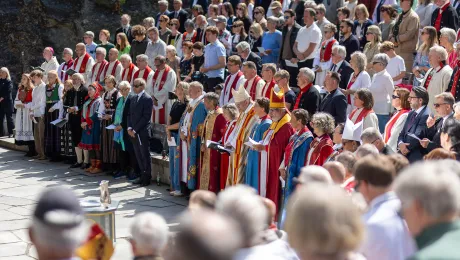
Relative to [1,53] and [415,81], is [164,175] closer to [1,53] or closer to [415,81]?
[415,81]

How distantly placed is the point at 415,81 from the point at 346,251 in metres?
9.29

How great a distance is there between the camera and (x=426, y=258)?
3.44 meters

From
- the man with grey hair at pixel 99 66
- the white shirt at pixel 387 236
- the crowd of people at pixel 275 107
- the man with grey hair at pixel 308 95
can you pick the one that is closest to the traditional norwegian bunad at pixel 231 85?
the crowd of people at pixel 275 107

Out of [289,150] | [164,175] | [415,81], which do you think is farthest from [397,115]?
[164,175]

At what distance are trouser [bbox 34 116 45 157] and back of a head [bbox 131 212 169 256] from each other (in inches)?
474

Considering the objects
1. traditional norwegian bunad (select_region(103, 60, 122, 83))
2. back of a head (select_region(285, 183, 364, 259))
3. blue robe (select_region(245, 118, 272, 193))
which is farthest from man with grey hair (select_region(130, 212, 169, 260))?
traditional norwegian bunad (select_region(103, 60, 122, 83))

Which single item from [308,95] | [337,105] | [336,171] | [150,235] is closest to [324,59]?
[308,95]

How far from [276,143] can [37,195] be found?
4.42m

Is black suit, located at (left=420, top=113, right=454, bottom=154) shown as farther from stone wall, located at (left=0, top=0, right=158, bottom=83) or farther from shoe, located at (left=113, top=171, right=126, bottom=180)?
stone wall, located at (left=0, top=0, right=158, bottom=83)

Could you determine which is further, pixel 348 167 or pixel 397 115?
pixel 397 115

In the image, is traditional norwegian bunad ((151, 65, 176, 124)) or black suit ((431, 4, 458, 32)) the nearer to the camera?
black suit ((431, 4, 458, 32))

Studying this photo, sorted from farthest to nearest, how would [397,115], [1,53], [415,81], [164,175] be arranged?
[1,53] → [164,175] → [415,81] → [397,115]

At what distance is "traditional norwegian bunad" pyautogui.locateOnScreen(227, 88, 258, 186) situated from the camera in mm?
11195

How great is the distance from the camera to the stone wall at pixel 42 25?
71.9 feet
